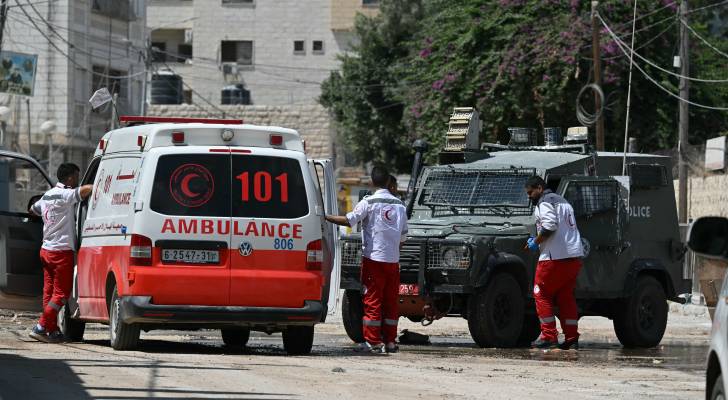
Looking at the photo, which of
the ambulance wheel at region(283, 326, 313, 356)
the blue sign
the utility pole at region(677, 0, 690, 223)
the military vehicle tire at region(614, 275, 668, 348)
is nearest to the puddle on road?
the military vehicle tire at region(614, 275, 668, 348)

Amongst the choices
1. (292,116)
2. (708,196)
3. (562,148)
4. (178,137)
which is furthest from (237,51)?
(178,137)

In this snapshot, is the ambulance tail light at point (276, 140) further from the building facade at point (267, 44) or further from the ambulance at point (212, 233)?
the building facade at point (267, 44)

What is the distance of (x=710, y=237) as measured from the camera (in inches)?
254

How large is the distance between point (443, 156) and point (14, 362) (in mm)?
7659

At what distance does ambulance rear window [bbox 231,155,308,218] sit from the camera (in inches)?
559

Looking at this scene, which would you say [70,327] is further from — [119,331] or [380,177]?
[380,177]

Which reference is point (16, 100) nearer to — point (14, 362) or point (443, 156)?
point (443, 156)

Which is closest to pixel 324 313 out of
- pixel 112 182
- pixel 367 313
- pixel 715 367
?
pixel 367 313

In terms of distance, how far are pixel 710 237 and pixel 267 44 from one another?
69763 millimetres

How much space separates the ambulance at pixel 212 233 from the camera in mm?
13875

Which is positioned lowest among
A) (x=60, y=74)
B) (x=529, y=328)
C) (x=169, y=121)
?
(x=529, y=328)

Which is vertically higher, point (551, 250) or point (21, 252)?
A: point (551, 250)

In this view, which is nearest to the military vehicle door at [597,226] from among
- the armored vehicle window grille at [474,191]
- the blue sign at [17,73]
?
the armored vehicle window grille at [474,191]

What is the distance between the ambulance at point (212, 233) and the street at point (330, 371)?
425 millimetres
